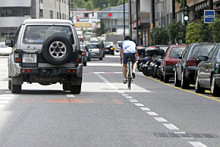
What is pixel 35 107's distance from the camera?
1559cm

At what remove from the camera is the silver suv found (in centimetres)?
1912

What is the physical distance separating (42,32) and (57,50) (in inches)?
40.4

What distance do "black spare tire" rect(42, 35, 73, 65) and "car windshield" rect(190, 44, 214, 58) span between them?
5.59 meters

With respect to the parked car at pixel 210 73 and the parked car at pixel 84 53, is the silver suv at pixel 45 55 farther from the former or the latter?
the parked car at pixel 84 53

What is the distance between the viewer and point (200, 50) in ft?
76.4

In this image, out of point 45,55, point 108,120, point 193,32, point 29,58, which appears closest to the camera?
point 108,120

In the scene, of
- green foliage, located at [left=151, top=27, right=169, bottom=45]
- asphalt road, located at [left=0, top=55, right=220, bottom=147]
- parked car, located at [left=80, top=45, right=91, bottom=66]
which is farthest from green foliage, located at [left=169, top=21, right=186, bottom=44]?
asphalt road, located at [left=0, top=55, right=220, bottom=147]

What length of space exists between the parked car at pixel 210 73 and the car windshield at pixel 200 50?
160 centimetres

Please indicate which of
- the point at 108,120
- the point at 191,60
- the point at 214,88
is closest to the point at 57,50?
the point at 214,88

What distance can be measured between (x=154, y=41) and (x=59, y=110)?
4039 cm

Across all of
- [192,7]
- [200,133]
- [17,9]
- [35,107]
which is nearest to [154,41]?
[192,7]

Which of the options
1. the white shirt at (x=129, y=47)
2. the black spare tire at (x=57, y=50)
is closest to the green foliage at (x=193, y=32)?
the white shirt at (x=129, y=47)

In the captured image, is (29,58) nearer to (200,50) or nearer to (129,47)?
(129,47)

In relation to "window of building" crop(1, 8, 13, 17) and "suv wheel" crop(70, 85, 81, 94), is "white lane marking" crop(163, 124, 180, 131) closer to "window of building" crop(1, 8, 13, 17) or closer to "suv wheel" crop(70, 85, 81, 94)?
"suv wheel" crop(70, 85, 81, 94)
